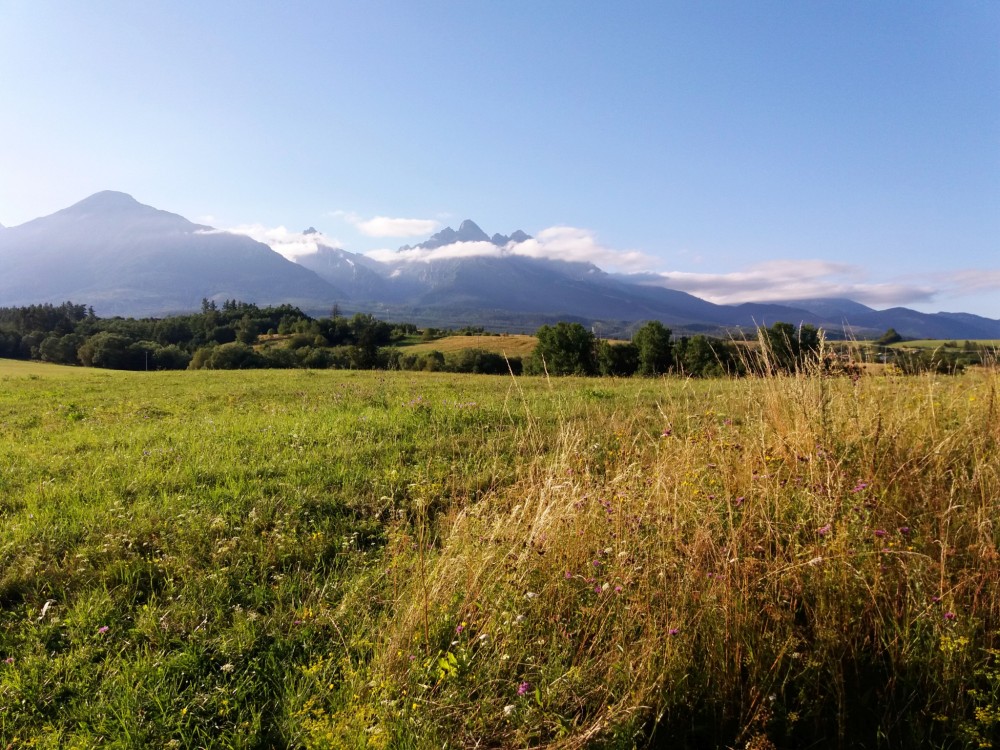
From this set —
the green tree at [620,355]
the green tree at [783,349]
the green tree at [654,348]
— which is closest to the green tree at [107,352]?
the green tree at [620,355]

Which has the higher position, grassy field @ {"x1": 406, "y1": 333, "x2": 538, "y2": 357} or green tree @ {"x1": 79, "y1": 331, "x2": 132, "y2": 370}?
grassy field @ {"x1": 406, "y1": 333, "x2": 538, "y2": 357}

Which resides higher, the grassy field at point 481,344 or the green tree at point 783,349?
the grassy field at point 481,344

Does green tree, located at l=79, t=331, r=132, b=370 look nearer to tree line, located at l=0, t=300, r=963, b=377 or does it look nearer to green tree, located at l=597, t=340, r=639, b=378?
tree line, located at l=0, t=300, r=963, b=377

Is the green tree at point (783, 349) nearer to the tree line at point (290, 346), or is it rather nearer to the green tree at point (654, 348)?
the tree line at point (290, 346)

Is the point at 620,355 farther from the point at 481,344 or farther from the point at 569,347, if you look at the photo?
the point at 481,344

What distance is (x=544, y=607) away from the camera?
3.51 m

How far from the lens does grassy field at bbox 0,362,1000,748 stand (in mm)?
2879

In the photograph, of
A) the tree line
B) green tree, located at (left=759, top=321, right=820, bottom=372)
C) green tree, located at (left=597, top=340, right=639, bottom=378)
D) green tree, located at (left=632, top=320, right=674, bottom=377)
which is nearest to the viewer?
green tree, located at (left=759, top=321, right=820, bottom=372)

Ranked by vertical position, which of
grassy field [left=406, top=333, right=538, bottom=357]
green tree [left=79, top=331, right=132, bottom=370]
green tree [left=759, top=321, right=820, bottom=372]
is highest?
grassy field [left=406, top=333, right=538, bottom=357]

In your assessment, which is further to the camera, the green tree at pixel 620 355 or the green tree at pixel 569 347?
the green tree at pixel 569 347

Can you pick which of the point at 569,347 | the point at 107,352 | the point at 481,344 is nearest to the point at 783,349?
the point at 569,347

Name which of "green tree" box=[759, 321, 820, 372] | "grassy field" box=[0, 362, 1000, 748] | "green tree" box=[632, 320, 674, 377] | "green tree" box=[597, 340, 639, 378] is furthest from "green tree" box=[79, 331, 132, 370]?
"green tree" box=[759, 321, 820, 372]

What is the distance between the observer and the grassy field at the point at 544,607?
9.45 ft

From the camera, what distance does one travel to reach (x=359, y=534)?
5387mm
